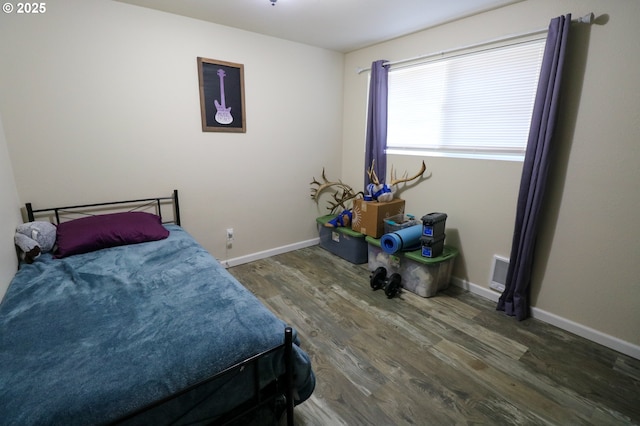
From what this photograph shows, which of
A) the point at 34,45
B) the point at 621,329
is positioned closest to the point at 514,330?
the point at 621,329

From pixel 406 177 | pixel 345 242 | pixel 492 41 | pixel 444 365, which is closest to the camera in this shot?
pixel 444 365

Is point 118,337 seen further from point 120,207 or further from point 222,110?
point 222,110

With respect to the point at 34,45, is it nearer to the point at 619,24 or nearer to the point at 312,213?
the point at 312,213

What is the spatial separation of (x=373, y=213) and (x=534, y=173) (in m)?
1.32

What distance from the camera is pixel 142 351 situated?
1093 millimetres

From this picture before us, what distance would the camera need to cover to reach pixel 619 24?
1.76 meters

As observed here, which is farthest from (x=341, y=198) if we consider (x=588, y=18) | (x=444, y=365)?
(x=588, y=18)

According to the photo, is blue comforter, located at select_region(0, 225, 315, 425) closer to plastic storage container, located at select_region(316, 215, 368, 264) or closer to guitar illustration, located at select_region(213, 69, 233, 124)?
guitar illustration, located at select_region(213, 69, 233, 124)

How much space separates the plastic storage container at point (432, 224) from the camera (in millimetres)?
2459

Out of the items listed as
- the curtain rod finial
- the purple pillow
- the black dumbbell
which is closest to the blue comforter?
the purple pillow

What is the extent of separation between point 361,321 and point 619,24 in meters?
2.50

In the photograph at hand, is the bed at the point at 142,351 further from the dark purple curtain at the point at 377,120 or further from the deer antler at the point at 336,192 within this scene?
the dark purple curtain at the point at 377,120

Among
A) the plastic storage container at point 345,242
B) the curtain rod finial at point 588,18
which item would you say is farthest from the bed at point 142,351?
the curtain rod finial at point 588,18

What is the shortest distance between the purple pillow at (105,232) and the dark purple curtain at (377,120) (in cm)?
220
